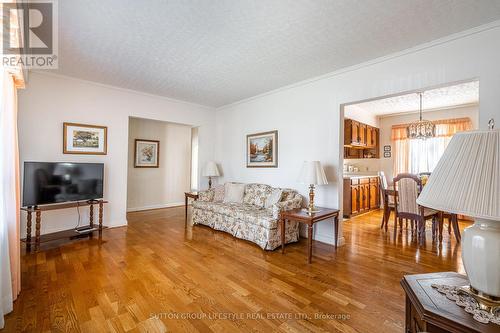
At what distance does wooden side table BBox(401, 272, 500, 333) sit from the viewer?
83cm

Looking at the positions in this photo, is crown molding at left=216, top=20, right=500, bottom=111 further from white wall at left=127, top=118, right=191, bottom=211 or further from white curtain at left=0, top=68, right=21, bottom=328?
white curtain at left=0, top=68, right=21, bottom=328

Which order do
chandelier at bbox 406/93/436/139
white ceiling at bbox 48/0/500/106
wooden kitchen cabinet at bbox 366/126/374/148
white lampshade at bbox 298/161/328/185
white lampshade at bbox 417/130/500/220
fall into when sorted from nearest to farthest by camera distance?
white lampshade at bbox 417/130/500/220 → white ceiling at bbox 48/0/500/106 → white lampshade at bbox 298/161/328/185 → chandelier at bbox 406/93/436/139 → wooden kitchen cabinet at bbox 366/126/374/148

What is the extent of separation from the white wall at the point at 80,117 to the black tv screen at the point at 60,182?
1.51 ft

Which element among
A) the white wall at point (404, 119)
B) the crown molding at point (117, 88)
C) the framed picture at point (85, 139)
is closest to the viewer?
the crown molding at point (117, 88)

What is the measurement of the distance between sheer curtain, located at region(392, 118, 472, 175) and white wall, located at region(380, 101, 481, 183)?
0.12 meters

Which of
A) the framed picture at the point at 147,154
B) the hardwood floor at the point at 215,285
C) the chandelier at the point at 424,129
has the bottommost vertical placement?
the hardwood floor at the point at 215,285

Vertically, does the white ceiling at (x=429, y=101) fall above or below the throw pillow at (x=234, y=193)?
above

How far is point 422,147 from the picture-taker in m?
5.95

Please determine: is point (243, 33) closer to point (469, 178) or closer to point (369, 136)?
point (469, 178)

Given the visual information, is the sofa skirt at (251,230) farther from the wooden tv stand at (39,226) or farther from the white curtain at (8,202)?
the white curtain at (8,202)

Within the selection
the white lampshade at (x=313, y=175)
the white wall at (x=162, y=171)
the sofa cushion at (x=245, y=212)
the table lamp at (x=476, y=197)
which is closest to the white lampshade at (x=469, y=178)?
the table lamp at (x=476, y=197)

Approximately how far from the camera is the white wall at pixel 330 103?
2418 mm

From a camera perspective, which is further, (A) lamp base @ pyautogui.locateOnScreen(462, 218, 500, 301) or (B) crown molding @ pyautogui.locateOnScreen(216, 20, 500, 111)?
(B) crown molding @ pyautogui.locateOnScreen(216, 20, 500, 111)

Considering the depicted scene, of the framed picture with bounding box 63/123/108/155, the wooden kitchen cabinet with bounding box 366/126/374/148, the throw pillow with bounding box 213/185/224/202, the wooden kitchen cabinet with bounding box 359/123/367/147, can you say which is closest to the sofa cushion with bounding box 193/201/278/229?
the throw pillow with bounding box 213/185/224/202
